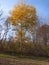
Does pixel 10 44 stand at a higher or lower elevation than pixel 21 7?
lower

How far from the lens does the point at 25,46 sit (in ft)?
110

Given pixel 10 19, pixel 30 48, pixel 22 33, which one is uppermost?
pixel 10 19

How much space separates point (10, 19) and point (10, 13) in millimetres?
1025

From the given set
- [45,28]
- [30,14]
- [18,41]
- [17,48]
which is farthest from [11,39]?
[45,28]

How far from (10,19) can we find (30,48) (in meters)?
5.52

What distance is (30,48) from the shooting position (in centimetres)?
3288

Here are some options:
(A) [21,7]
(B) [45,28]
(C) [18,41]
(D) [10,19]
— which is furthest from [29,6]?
(B) [45,28]

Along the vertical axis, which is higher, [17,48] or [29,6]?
[29,6]

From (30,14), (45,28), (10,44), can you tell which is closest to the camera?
(30,14)

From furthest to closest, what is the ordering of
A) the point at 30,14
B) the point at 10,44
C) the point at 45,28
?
1. the point at 45,28
2. the point at 10,44
3. the point at 30,14

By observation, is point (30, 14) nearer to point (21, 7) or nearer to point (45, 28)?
point (21, 7)

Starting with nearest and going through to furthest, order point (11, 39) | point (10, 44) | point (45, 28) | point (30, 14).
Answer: point (30, 14)
point (10, 44)
point (11, 39)
point (45, 28)

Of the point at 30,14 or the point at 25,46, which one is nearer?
the point at 30,14

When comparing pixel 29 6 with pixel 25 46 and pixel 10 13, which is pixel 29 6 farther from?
pixel 25 46
